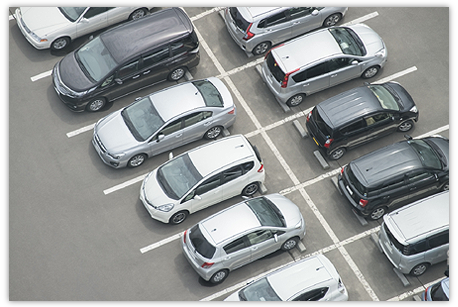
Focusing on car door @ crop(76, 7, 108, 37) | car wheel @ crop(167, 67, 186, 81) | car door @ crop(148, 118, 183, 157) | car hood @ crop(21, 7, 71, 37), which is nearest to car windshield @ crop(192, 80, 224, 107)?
car door @ crop(148, 118, 183, 157)

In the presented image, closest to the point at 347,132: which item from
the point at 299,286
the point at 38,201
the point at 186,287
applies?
the point at 299,286

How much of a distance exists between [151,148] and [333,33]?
764 centimetres

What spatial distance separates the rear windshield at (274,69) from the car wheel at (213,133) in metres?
2.65

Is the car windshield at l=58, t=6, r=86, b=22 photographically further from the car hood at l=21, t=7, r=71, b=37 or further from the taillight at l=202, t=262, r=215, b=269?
the taillight at l=202, t=262, r=215, b=269

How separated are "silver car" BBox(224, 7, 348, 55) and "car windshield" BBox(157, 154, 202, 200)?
5.79 meters

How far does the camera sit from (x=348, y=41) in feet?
81.9

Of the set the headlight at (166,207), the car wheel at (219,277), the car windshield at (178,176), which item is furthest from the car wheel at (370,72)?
the car wheel at (219,277)

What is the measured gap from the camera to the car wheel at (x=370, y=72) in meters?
25.3

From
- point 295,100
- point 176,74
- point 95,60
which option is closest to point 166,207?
point 176,74

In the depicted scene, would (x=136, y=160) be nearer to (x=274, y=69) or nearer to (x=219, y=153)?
(x=219, y=153)

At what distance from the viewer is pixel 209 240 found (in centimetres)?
2077

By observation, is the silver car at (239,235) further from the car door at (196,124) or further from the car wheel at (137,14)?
the car wheel at (137,14)

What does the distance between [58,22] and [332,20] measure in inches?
402

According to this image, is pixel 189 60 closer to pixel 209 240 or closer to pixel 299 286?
pixel 209 240
